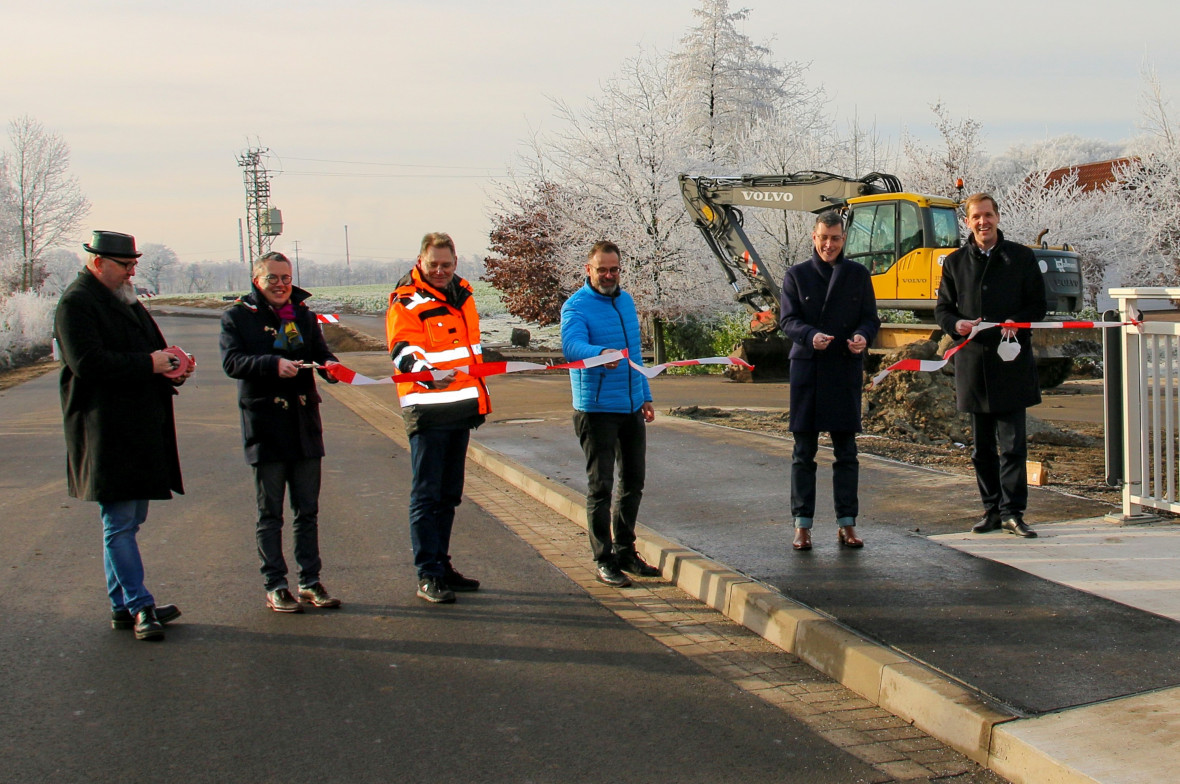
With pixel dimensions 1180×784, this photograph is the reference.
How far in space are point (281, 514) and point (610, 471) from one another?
1809mm

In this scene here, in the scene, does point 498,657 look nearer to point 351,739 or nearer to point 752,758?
point 351,739

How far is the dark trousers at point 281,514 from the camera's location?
558 cm

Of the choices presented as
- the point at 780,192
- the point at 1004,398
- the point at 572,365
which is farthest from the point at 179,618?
the point at 780,192

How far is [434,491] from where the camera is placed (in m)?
5.71

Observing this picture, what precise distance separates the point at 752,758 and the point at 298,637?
2471 mm

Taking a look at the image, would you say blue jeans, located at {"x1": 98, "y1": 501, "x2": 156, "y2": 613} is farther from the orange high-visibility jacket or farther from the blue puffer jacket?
the blue puffer jacket

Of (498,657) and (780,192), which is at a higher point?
(780,192)

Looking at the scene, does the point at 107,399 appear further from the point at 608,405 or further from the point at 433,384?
the point at 608,405

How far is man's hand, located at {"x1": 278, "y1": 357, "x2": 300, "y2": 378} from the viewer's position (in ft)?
17.6

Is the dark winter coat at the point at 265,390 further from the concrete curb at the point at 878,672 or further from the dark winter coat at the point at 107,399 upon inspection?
the concrete curb at the point at 878,672

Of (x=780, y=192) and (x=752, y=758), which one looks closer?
(x=752, y=758)

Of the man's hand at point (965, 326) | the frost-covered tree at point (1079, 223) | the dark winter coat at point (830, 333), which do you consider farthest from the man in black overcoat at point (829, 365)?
the frost-covered tree at point (1079, 223)

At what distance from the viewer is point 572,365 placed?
18.8ft

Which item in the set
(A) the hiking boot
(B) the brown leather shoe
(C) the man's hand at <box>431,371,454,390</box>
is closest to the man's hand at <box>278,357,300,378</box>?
(C) the man's hand at <box>431,371,454,390</box>
